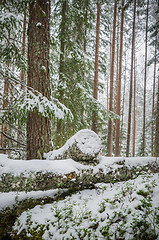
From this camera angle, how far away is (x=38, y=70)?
380cm

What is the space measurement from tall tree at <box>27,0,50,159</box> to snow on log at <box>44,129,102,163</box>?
0.72 m

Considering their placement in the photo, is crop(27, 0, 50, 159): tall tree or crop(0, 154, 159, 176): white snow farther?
crop(27, 0, 50, 159): tall tree

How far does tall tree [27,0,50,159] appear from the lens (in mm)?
3674

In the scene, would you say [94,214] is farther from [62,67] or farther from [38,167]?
[62,67]

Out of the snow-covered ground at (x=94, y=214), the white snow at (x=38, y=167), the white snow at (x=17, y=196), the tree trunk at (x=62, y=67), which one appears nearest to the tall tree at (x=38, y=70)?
the white snow at (x=38, y=167)

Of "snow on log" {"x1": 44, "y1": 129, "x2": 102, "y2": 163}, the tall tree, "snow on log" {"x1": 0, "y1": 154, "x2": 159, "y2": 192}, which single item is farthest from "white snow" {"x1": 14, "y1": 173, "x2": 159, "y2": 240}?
the tall tree

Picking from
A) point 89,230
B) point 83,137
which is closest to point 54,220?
point 89,230

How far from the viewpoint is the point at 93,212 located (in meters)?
1.74

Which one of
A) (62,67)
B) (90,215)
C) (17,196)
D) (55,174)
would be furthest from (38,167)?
(62,67)

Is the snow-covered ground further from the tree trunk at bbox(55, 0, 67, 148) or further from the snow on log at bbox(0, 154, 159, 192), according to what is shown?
the tree trunk at bbox(55, 0, 67, 148)

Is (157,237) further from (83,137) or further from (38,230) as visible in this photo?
(83,137)

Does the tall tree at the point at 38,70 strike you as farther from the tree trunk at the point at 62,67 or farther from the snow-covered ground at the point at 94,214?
the tree trunk at the point at 62,67

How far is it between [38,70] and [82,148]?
2416 mm

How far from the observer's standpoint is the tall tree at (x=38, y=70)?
367 centimetres
